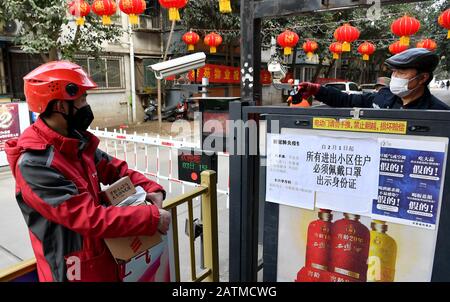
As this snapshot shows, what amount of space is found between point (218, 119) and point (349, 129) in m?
3.14

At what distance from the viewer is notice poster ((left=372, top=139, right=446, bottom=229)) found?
1.59 m

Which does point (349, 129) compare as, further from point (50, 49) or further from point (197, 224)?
point (50, 49)

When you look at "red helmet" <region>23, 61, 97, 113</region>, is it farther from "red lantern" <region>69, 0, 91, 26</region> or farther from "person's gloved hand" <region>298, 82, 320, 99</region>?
"red lantern" <region>69, 0, 91, 26</region>

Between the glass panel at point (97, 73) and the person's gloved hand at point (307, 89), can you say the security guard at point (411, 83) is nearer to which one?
A: the person's gloved hand at point (307, 89)

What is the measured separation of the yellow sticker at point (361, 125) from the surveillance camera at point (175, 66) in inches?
114

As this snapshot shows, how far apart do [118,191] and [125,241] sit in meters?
0.27

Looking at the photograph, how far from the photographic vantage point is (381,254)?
1791 mm

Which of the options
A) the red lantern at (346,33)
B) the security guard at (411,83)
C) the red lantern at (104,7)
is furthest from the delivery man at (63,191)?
the red lantern at (346,33)

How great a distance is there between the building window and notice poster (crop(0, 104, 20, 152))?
203 inches

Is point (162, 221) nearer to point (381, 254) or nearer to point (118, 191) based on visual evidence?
point (118, 191)

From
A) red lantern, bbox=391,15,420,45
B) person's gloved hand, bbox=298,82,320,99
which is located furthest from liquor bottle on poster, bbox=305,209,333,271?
red lantern, bbox=391,15,420,45

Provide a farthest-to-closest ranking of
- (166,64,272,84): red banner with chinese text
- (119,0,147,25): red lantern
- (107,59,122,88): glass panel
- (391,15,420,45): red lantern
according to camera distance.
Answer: (166,64,272,84): red banner with chinese text → (107,59,122,88): glass panel → (391,15,420,45): red lantern → (119,0,147,25): red lantern

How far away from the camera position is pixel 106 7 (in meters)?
7.61

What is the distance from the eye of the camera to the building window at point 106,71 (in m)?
12.4
